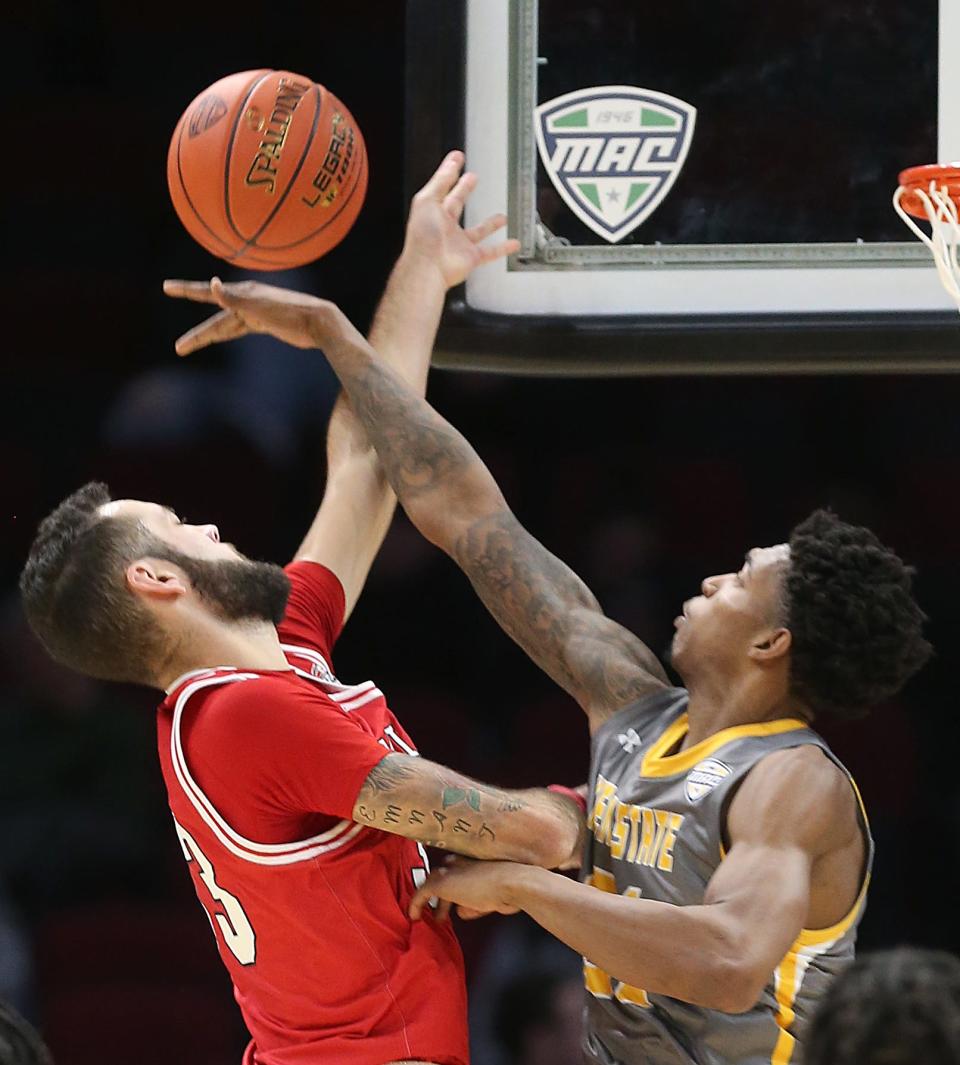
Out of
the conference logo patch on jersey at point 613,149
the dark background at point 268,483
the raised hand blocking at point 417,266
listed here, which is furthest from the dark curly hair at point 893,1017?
the dark background at point 268,483

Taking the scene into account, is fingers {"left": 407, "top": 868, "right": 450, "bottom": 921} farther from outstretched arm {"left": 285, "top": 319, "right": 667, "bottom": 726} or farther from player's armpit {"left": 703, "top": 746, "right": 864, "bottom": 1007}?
outstretched arm {"left": 285, "top": 319, "right": 667, "bottom": 726}

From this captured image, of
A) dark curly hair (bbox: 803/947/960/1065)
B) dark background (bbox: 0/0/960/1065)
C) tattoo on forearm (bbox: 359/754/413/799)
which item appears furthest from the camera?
dark background (bbox: 0/0/960/1065)

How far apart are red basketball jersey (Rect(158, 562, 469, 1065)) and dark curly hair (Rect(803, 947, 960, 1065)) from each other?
3.95 ft

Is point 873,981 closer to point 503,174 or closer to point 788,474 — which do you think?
point 503,174

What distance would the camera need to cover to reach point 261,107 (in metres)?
3.06

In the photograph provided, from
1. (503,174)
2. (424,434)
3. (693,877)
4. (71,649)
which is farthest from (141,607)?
(503,174)

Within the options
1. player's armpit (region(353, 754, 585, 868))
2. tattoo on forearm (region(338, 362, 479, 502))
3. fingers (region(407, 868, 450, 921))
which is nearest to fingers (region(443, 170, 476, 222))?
tattoo on forearm (region(338, 362, 479, 502))

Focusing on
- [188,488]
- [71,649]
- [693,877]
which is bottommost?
[188,488]

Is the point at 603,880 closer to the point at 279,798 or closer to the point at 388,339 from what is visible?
the point at 279,798

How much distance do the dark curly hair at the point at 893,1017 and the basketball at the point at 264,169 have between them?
2.13 m

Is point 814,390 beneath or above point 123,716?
above

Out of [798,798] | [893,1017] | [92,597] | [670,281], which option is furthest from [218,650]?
[893,1017]

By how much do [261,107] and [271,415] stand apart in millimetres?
1942

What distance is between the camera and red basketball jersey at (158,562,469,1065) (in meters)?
2.41
